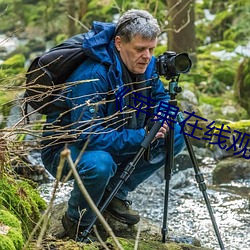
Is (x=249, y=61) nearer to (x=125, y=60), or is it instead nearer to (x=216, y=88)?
(x=216, y=88)

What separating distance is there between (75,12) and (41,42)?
1222mm

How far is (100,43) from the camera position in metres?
3.44

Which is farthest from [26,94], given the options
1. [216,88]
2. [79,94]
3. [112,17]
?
[112,17]

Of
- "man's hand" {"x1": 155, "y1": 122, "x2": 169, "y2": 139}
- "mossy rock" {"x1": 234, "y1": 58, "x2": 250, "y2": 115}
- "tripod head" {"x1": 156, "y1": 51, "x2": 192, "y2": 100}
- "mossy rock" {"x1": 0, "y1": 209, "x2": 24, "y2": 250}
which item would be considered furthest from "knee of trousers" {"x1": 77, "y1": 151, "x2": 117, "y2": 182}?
"mossy rock" {"x1": 234, "y1": 58, "x2": 250, "y2": 115}

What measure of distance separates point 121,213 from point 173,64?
41.5 inches

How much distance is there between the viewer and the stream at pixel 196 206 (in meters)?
4.67

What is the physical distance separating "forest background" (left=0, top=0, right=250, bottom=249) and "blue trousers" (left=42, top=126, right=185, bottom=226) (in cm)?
277

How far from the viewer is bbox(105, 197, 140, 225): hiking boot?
379 centimetres

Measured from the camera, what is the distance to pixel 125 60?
3.47 metres

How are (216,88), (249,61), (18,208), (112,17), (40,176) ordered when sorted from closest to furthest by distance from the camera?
(18,208)
(40,176)
(249,61)
(216,88)
(112,17)

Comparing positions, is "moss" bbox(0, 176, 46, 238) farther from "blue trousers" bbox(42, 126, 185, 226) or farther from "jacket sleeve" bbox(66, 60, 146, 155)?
"jacket sleeve" bbox(66, 60, 146, 155)

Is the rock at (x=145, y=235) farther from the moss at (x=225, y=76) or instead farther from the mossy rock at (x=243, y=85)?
the moss at (x=225, y=76)

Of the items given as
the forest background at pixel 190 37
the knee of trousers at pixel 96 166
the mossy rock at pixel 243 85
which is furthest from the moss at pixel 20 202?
the mossy rock at pixel 243 85

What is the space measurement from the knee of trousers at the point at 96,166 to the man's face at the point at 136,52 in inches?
21.4
